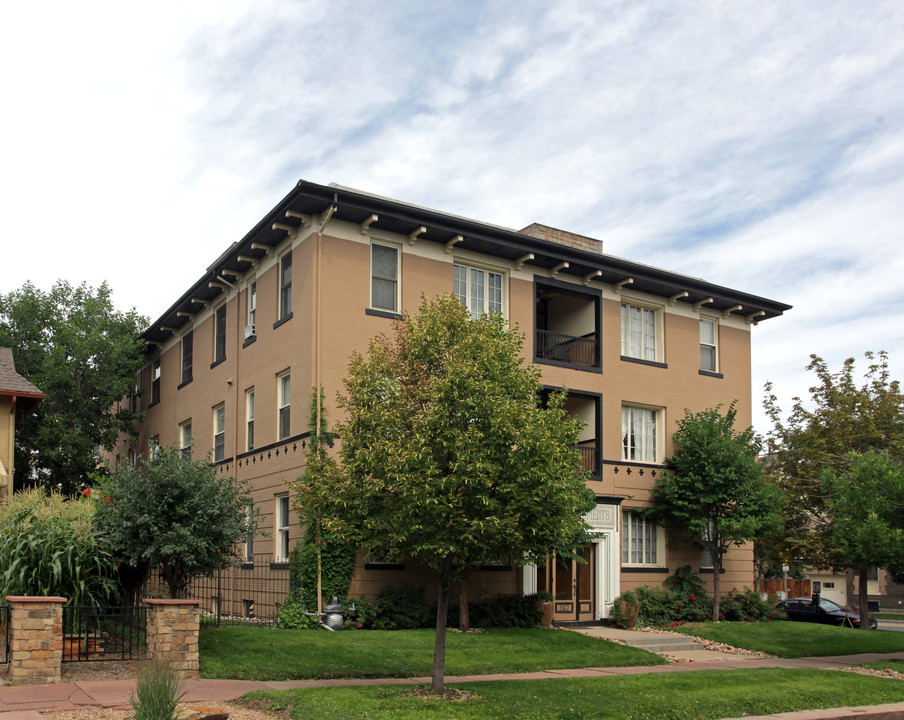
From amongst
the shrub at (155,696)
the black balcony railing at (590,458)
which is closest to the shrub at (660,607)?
the black balcony railing at (590,458)

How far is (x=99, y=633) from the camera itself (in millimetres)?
13211

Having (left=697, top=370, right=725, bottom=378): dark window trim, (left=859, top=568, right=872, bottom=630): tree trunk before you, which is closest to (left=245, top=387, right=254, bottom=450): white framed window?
(left=697, top=370, right=725, bottom=378): dark window trim

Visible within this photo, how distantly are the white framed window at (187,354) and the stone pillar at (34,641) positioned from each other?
17296 mm

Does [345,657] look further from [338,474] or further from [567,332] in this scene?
[567,332]

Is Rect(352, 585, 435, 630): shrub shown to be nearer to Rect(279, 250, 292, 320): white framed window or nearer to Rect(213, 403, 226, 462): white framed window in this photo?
Rect(279, 250, 292, 320): white framed window

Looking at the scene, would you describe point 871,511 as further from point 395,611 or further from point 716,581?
point 395,611

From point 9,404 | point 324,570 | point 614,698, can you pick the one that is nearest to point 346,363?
point 324,570

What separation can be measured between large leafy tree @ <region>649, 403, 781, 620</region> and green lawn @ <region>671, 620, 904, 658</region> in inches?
63.0

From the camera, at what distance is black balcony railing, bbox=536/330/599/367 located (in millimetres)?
24188

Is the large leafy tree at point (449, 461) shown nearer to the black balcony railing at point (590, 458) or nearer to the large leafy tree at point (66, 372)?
the black balcony railing at point (590, 458)

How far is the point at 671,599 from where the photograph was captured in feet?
77.8

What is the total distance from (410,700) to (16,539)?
6539 mm

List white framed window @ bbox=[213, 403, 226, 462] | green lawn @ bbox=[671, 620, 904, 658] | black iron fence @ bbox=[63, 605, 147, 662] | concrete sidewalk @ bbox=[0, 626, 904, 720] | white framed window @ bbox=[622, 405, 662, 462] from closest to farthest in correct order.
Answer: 1. concrete sidewalk @ bbox=[0, 626, 904, 720]
2. black iron fence @ bbox=[63, 605, 147, 662]
3. green lawn @ bbox=[671, 620, 904, 658]
4. white framed window @ bbox=[622, 405, 662, 462]
5. white framed window @ bbox=[213, 403, 226, 462]

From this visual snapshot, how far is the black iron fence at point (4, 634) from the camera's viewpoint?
1216 centimetres
